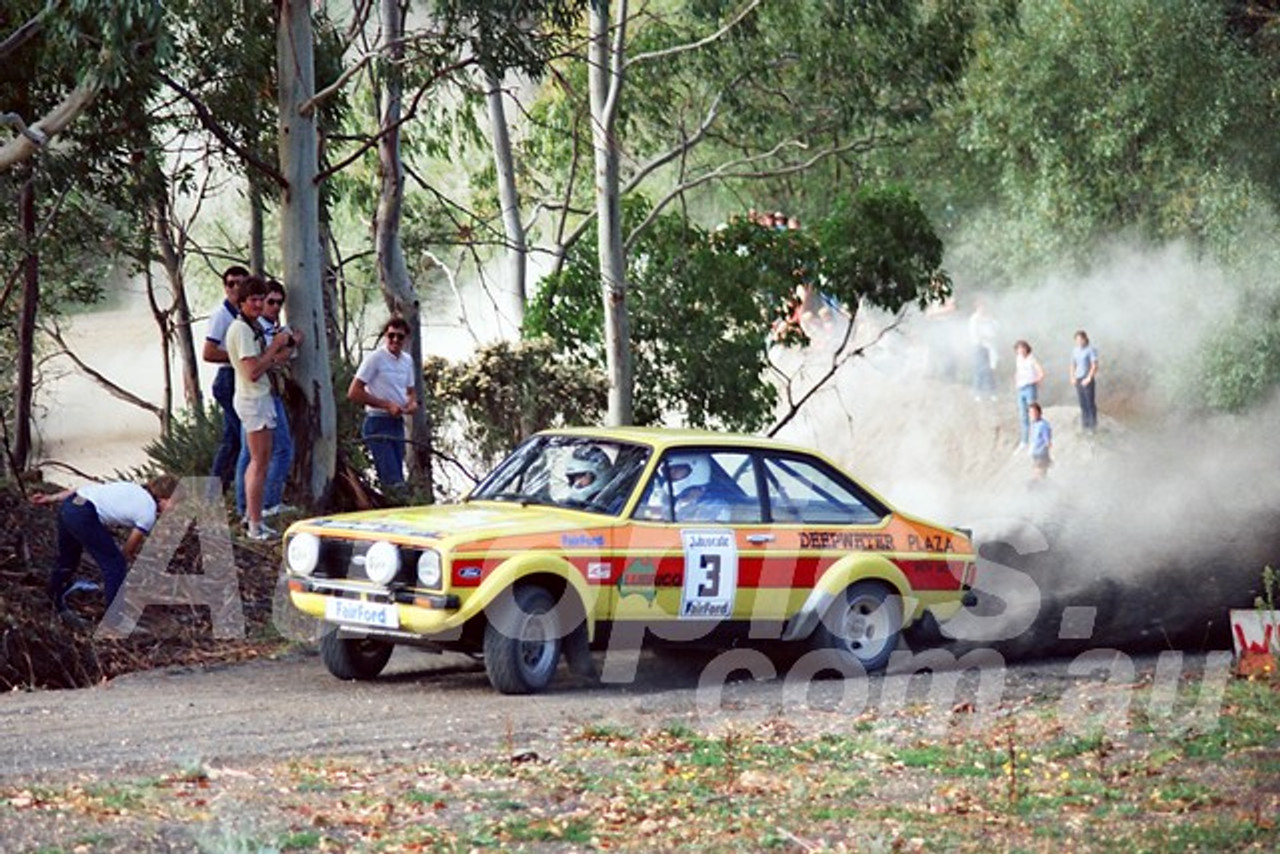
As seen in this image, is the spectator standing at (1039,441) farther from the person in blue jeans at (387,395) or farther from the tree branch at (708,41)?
the person in blue jeans at (387,395)

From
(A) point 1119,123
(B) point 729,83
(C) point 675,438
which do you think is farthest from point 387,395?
(A) point 1119,123

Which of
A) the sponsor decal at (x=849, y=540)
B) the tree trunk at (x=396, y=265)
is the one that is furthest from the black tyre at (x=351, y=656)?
the tree trunk at (x=396, y=265)

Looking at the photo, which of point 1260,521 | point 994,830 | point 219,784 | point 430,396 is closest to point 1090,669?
point 994,830

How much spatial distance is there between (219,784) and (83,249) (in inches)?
672

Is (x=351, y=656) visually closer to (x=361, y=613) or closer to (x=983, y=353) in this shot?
(x=361, y=613)

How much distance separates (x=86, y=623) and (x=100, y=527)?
74 cm

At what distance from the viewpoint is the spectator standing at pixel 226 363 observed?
1620cm

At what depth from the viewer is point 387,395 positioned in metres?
17.9

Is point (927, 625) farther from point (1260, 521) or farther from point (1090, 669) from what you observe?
point (1260, 521)

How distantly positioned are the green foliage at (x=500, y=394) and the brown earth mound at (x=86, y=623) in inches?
270

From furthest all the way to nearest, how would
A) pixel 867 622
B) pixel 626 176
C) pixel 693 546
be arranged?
1. pixel 626 176
2. pixel 867 622
3. pixel 693 546

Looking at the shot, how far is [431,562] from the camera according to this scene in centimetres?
1205

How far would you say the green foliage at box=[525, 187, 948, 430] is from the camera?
2588 centimetres

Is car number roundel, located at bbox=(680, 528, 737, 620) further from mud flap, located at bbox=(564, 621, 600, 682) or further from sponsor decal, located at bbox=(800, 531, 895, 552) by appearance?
mud flap, located at bbox=(564, 621, 600, 682)
